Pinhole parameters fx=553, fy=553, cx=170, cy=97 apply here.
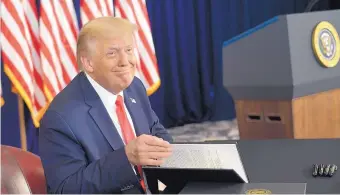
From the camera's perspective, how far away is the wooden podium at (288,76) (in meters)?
3.12

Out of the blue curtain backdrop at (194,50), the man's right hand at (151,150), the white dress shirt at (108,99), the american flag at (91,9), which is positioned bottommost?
the blue curtain backdrop at (194,50)

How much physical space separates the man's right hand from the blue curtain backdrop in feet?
14.3

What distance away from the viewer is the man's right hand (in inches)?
56.4

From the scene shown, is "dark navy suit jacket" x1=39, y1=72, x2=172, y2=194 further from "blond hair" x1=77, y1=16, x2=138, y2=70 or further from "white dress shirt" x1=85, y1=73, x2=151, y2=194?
"blond hair" x1=77, y1=16, x2=138, y2=70

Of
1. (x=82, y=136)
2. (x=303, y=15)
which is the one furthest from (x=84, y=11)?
(x=82, y=136)

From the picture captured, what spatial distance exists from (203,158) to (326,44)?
203 cm

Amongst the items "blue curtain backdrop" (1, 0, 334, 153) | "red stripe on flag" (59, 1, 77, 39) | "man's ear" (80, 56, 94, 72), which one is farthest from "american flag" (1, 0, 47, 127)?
"man's ear" (80, 56, 94, 72)

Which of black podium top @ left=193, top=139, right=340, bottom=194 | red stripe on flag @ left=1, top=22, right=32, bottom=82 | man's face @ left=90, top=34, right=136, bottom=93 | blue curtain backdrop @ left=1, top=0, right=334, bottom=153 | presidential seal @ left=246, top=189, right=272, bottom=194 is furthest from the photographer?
blue curtain backdrop @ left=1, top=0, right=334, bottom=153

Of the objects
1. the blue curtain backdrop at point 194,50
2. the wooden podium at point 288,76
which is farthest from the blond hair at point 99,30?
the blue curtain backdrop at point 194,50

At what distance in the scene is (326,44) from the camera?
322 centimetres

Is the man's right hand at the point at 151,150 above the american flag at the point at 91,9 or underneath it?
underneath

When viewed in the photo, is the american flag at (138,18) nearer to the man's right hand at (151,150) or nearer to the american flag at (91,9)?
the american flag at (91,9)

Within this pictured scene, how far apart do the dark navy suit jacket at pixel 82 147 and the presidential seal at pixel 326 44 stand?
1796 mm

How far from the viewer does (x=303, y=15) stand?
3.16m
